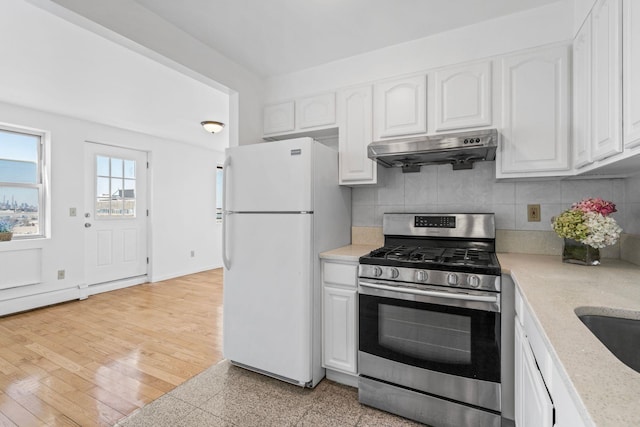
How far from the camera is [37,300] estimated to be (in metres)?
3.79

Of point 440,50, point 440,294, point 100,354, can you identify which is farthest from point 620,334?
point 100,354

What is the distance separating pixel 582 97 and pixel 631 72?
62 cm

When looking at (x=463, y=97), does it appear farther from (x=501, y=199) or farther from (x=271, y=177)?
(x=271, y=177)

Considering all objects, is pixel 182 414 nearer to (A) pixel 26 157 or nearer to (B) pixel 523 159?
(B) pixel 523 159

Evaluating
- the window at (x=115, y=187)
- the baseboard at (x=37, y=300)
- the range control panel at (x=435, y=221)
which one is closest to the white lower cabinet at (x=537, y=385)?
the range control panel at (x=435, y=221)

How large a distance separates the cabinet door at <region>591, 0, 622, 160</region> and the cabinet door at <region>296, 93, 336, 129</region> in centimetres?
160

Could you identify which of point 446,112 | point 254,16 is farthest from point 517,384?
point 254,16

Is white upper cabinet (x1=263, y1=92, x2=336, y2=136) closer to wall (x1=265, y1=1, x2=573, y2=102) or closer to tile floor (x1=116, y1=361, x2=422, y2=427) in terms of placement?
wall (x1=265, y1=1, x2=573, y2=102)

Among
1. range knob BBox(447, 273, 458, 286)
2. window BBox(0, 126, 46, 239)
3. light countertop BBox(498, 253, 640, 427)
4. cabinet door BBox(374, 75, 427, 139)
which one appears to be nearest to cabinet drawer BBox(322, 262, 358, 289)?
range knob BBox(447, 273, 458, 286)

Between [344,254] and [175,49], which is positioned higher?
[175,49]

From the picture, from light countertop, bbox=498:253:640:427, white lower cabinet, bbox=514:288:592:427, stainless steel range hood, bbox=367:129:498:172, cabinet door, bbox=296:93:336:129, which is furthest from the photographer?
cabinet door, bbox=296:93:336:129

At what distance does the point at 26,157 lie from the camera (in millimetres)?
3828

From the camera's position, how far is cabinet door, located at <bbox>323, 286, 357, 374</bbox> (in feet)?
6.89

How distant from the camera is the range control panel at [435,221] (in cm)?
231
